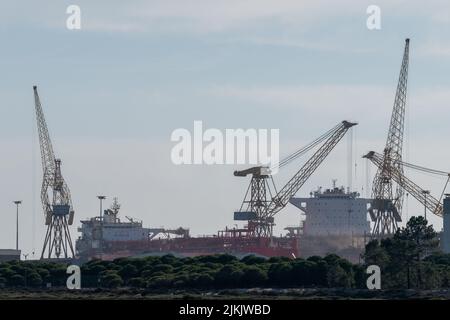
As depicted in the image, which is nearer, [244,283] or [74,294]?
[74,294]

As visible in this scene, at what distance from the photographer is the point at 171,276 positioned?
173 m

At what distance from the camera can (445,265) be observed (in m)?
191
